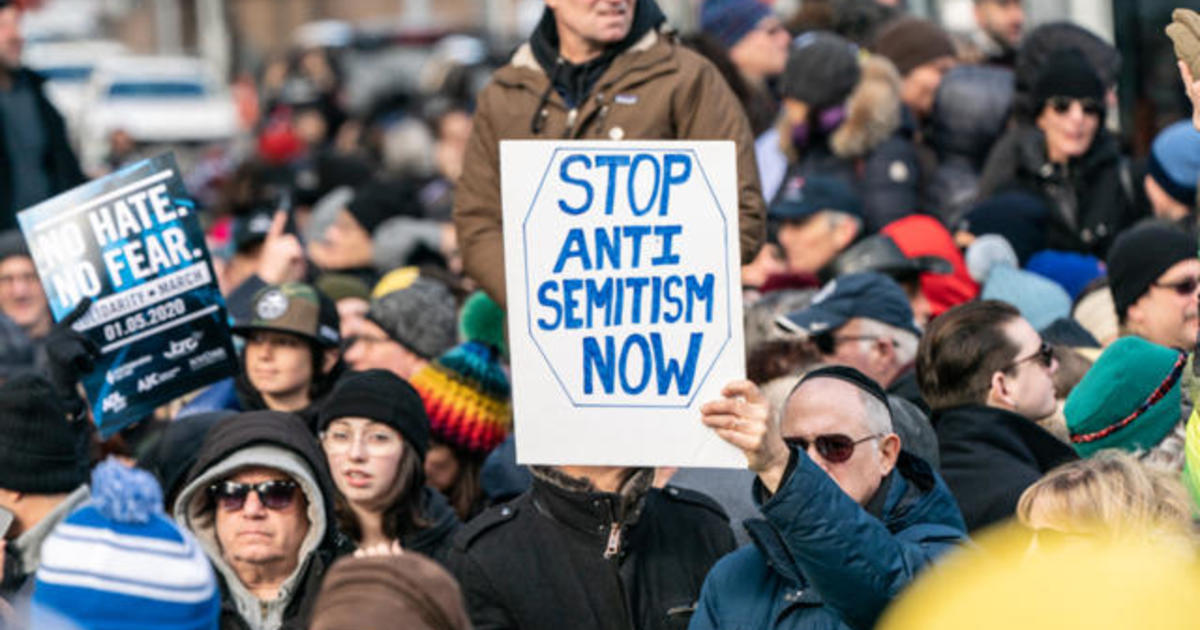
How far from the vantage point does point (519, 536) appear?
5621 millimetres

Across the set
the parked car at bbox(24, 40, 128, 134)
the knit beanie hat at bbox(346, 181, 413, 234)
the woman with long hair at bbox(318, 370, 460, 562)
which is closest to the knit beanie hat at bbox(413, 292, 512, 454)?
the woman with long hair at bbox(318, 370, 460, 562)

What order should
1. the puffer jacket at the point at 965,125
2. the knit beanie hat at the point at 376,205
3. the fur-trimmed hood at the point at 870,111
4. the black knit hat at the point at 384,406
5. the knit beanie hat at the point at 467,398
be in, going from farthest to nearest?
the knit beanie hat at the point at 376,205 < the puffer jacket at the point at 965,125 < the fur-trimmed hood at the point at 870,111 < the knit beanie hat at the point at 467,398 < the black knit hat at the point at 384,406

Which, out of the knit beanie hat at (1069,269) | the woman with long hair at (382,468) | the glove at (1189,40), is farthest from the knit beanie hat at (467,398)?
the glove at (1189,40)

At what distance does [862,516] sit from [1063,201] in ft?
17.5

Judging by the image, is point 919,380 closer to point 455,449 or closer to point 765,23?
point 455,449

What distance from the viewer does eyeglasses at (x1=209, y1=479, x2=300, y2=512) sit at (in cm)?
631

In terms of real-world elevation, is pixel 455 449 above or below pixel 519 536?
below

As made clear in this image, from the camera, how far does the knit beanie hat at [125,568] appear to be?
3.79 metres

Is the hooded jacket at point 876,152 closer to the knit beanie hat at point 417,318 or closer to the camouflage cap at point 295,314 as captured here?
the knit beanie hat at point 417,318

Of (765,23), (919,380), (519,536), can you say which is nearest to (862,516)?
(519,536)

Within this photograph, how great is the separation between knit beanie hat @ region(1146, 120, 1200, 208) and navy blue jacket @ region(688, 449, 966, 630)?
159 inches

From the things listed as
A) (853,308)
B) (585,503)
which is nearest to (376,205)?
(853,308)

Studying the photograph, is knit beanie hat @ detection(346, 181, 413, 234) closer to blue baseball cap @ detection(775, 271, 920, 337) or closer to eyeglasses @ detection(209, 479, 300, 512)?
blue baseball cap @ detection(775, 271, 920, 337)

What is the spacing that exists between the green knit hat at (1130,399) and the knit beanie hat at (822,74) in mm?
4409
